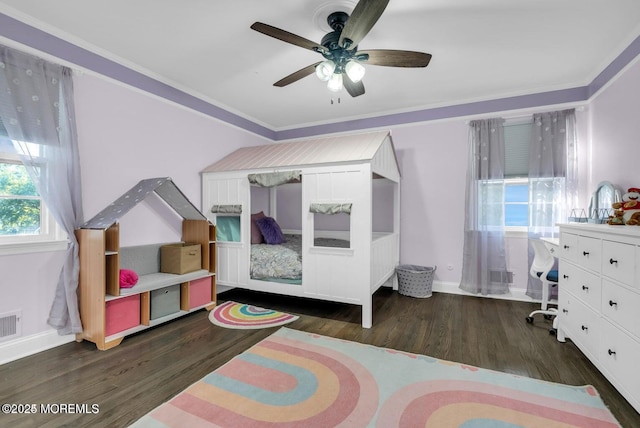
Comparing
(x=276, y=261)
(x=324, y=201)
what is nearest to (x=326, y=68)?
(x=324, y=201)

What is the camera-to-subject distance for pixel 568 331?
2318 mm

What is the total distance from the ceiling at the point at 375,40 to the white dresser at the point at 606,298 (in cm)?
165

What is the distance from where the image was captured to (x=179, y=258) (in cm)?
296

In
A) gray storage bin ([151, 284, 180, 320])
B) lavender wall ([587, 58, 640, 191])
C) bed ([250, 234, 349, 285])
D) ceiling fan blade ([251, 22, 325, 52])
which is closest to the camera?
ceiling fan blade ([251, 22, 325, 52])

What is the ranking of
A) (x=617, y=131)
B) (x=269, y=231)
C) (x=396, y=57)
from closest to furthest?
(x=396, y=57)
(x=617, y=131)
(x=269, y=231)

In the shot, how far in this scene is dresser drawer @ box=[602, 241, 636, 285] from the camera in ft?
5.24

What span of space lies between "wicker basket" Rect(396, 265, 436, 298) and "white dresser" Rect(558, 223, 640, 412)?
1.48 meters

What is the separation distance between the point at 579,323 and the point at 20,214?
4.41 meters

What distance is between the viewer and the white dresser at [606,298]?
156 centimetres

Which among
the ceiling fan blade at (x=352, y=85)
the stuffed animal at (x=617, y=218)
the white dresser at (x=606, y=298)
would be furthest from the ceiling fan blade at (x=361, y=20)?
the stuffed animal at (x=617, y=218)

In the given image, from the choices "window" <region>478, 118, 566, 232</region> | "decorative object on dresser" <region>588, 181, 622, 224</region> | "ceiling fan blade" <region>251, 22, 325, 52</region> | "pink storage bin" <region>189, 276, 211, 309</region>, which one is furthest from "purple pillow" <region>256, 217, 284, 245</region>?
"decorative object on dresser" <region>588, 181, 622, 224</region>

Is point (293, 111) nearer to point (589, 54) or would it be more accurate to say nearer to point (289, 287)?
point (289, 287)

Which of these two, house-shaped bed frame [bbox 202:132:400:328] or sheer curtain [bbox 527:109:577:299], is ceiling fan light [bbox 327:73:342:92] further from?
sheer curtain [bbox 527:109:577:299]

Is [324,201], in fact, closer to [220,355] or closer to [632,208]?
[220,355]
